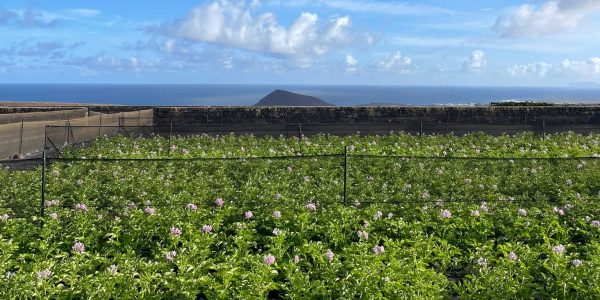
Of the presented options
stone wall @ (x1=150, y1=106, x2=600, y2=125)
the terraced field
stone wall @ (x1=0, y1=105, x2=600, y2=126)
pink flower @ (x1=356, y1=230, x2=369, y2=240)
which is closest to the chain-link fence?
stone wall @ (x1=0, y1=105, x2=600, y2=126)

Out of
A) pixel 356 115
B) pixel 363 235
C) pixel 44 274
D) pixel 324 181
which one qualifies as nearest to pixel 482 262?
pixel 363 235

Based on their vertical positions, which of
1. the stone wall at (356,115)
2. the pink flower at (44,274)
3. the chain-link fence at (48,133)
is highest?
the stone wall at (356,115)

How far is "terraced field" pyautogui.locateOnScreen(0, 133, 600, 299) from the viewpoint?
4492mm

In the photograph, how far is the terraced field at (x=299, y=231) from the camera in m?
4.49

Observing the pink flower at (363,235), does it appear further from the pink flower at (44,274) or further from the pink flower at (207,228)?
the pink flower at (44,274)

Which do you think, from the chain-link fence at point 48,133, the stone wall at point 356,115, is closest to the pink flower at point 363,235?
the chain-link fence at point 48,133

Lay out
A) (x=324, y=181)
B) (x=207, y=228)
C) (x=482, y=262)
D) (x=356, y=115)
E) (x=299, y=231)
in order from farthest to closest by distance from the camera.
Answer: (x=356, y=115) < (x=324, y=181) < (x=299, y=231) < (x=207, y=228) < (x=482, y=262)

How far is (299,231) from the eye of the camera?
247 inches

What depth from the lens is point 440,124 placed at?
2248 cm

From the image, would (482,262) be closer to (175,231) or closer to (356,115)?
(175,231)

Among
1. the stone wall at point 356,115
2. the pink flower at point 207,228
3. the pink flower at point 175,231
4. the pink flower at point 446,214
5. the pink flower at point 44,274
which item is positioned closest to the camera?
the pink flower at point 44,274

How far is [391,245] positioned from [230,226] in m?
1.97

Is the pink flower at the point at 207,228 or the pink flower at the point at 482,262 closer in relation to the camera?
the pink flower at the point at 482,262

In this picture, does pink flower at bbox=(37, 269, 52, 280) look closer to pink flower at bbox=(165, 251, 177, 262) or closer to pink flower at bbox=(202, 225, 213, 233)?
pink flower at bbox=(165, 251, 177, 262)
